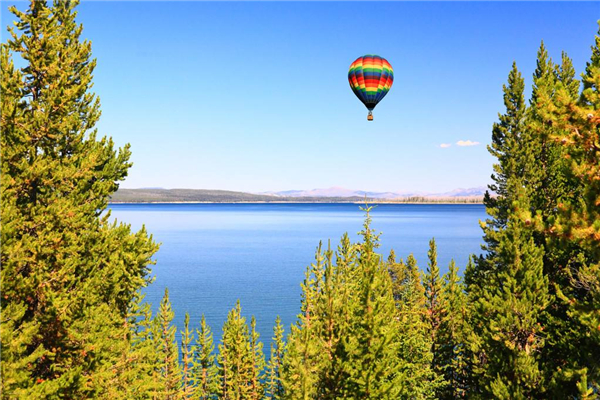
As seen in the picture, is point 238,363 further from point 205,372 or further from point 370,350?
point 370,350

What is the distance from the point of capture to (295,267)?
124 meters

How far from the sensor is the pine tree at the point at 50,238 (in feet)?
47.3

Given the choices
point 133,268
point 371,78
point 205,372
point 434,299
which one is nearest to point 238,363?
point 205,372

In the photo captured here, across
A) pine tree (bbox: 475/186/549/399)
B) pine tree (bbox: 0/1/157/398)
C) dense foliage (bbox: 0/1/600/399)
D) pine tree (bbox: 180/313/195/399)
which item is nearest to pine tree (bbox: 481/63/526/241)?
dense foliage (bbox: 0/1/600/399)

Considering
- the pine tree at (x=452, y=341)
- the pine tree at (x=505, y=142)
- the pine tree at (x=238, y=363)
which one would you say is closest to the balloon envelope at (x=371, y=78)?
the pine tree at (x=505, y=142)

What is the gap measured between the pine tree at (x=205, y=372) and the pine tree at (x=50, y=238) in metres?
31.7

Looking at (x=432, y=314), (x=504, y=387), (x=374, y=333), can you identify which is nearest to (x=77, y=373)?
(x=374, y=333)

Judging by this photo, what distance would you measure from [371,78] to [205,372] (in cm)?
3648

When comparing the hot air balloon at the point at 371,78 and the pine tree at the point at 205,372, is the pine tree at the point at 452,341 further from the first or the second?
the pine tree at the point at 205,372

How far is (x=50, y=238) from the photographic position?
613 inches

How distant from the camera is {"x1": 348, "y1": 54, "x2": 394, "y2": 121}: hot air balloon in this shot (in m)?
41.6

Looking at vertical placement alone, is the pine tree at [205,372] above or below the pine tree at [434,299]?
below

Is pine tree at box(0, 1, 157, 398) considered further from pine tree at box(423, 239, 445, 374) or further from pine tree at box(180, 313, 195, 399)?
pine tree at box(423, 239, 445, 374)

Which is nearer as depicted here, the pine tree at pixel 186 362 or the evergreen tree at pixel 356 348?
the evergreen tree at pixel 356 348
